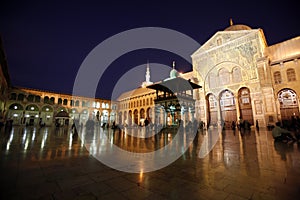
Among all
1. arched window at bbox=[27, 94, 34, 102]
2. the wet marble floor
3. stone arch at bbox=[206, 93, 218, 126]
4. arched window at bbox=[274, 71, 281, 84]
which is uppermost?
arched window at bbox=[27, 94, 34, 102]

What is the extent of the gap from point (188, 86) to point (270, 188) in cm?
1313

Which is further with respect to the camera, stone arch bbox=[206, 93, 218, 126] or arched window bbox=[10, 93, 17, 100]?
arched window bbox=[10, 93, 17, 100]

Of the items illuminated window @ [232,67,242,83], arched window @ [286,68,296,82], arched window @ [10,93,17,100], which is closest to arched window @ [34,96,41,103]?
arched window @ [10,93,17,100]

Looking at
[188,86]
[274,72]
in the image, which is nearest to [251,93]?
[274,72]

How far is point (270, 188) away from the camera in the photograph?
1938 millimetres

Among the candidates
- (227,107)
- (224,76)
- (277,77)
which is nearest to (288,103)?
(277,77)

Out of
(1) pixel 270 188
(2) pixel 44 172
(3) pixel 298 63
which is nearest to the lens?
(1) pixel 270 188

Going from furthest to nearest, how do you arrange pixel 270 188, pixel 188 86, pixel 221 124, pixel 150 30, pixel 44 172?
pixel 150 30 → pixel 221 124 → pixel 188 86 → pixel 44 172 → pixel 270 188

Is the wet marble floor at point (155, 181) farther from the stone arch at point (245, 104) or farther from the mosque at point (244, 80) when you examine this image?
the stone arch at point (245, 104)

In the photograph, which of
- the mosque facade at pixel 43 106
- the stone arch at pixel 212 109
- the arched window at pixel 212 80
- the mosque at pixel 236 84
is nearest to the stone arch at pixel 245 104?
the mosque at pixel 236 84

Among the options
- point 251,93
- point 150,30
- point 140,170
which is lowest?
point 140,170

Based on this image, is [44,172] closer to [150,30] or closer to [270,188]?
[270,188]

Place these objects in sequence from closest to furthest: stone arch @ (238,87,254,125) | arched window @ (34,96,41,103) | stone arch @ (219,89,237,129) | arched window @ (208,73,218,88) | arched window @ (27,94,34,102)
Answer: stone arch @ (238,87,254,125), stone arch @ (219,89,237,129), arched window @ (208,73,218,88), arched window @ (27,94,34,102), arched window @ (34,96,41,103)

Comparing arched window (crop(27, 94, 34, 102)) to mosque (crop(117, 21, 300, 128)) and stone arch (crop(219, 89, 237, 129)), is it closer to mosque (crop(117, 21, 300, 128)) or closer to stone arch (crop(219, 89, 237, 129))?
mosque (crop(117, 21, 300, 128))
